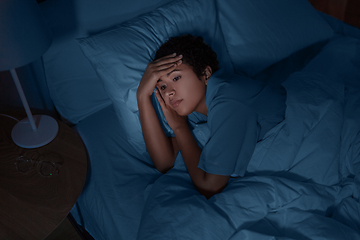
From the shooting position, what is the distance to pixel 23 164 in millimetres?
1089

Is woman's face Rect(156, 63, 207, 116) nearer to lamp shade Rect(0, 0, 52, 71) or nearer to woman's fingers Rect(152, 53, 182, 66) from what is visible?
woman's fingers Rect(152, 53, 182, 66)

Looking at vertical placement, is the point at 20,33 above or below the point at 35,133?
above

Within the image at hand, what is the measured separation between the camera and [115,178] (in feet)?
3.92

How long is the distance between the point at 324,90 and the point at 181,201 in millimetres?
764

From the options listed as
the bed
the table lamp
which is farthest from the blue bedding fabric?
the table lamp

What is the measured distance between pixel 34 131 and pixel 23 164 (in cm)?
15

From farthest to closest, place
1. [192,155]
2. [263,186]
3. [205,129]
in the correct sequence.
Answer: [205,129]
[192,155]
[263,186]

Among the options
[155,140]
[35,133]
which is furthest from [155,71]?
[35,133]

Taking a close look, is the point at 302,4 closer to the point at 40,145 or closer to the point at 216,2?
the point at 216,2

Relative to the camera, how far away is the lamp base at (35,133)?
113 centimetres

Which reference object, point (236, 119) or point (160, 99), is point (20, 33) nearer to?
point (160, 99)

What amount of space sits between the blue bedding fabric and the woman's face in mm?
139

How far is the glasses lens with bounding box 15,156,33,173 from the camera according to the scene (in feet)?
3.53

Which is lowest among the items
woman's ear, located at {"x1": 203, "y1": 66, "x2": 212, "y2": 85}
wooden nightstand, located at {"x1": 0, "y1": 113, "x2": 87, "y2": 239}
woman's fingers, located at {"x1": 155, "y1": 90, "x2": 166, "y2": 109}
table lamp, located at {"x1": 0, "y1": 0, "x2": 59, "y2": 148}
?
wooden nightstand, located at {"x1": 0, "y1": 113, "x2": 87, "y2": 239}
